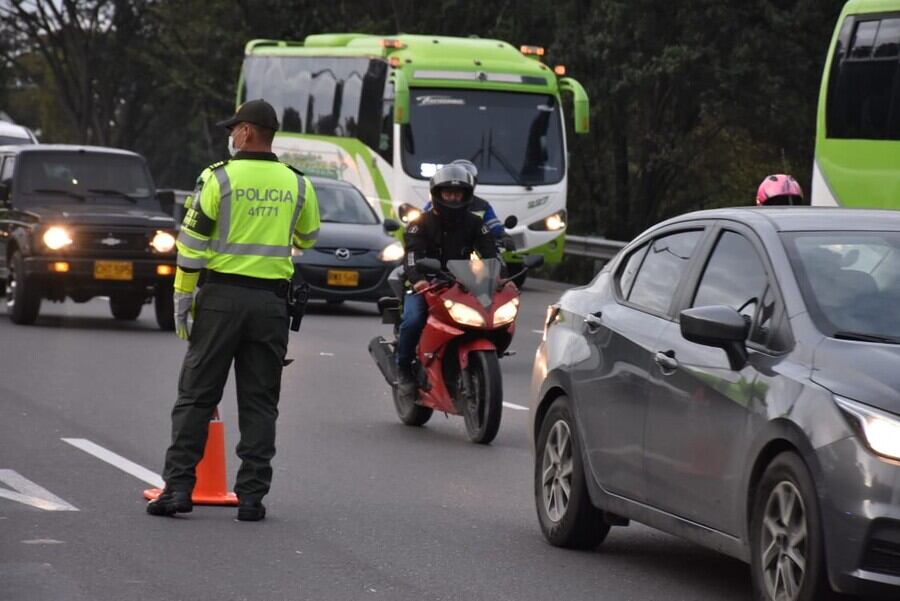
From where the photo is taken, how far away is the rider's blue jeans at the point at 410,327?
13.7m

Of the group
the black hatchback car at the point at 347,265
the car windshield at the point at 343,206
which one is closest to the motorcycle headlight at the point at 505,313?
the black hatchback car at the point at 347,265

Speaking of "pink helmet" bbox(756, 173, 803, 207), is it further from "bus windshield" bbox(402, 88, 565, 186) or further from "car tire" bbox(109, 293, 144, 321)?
"bus windshield" bbox(402, 88, 565, 186)

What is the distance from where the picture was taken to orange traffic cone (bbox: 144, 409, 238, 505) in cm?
1002

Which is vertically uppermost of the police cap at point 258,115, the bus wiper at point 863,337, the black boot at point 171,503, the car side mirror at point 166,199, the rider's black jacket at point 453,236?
the police cap at point 258,115

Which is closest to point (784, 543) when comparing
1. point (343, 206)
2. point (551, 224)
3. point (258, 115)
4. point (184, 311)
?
point (184, 311)

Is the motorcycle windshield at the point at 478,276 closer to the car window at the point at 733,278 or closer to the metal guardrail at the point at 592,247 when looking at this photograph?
the car window at the point at 733,278

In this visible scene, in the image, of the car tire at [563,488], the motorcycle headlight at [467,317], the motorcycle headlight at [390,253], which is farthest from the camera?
the motorcycle headlight at [390,253]

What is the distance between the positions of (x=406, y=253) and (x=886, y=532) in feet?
23.5

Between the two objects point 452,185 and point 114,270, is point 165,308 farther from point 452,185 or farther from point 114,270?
point 452,185

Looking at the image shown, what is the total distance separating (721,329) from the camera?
748 cm

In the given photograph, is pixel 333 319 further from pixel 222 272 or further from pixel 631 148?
pixel 631 148

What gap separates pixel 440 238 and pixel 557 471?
456 cm

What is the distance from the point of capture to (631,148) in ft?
156

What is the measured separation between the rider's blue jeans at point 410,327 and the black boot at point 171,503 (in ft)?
13.4
